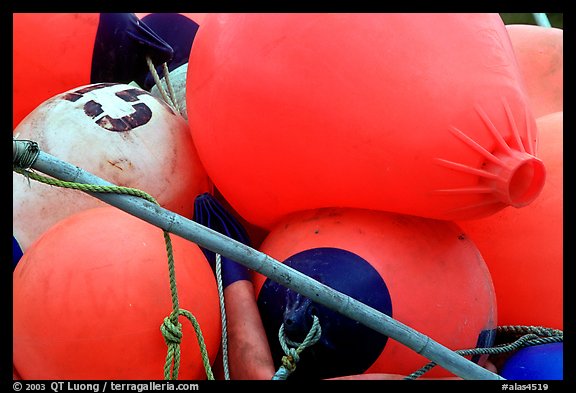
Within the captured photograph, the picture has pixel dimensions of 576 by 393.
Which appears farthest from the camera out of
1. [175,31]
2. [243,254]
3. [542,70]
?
[175,31]

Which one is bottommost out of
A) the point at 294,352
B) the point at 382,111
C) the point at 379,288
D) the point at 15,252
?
the point at 15,252

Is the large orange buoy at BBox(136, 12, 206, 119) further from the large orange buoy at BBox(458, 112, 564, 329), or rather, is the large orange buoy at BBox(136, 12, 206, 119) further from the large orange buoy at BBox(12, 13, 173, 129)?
the large orange buoy at BBox(458, 112, 564, 329)

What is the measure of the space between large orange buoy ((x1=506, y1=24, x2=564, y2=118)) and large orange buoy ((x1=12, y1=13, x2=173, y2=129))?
89cm

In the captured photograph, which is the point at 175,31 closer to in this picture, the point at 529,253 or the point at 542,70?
the point at 542,70

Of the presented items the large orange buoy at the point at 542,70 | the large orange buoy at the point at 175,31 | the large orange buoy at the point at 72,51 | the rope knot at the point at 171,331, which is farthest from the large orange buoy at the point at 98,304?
the large orange buoy at the point at 542,70

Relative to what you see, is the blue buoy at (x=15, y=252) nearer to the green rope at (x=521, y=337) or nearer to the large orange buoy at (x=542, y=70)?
the green rope at (x=521, y=337)

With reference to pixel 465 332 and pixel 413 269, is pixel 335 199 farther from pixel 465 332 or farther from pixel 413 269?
pixel 465 332

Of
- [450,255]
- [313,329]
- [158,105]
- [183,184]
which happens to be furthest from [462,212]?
[158,105]

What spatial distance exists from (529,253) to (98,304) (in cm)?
83

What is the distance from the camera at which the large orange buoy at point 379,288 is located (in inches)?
51.9

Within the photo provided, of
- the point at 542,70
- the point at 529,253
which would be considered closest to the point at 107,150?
the point at 529,253

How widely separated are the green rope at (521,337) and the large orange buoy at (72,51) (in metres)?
0.98

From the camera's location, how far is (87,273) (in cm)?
122

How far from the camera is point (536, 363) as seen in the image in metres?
1.39
